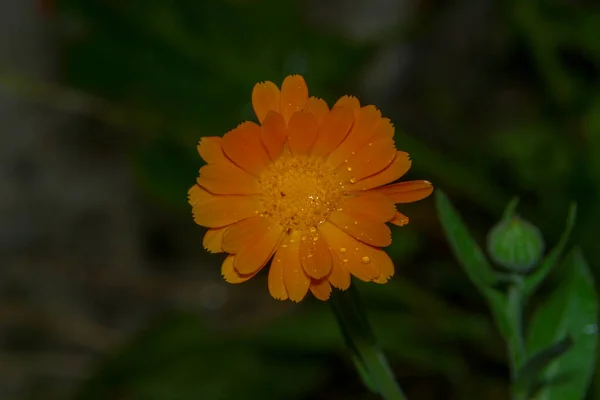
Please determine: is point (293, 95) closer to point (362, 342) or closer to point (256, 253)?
point (256, 253)

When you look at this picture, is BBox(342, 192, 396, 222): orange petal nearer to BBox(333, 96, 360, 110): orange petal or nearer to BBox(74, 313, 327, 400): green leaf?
BBox(333, 96, 360, 110): orange petal

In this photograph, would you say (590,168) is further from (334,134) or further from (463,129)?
(334,134)

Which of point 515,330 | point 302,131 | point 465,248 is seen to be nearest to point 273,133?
point 302,131

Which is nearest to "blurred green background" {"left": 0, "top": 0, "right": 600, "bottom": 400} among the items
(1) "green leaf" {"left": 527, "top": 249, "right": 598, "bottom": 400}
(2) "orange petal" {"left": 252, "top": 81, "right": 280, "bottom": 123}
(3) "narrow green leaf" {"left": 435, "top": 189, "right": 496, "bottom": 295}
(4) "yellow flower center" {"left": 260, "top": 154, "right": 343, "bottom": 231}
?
(1) "green leaf" {"left": 527, "top": 249, "right": 598, "bottom": 400}

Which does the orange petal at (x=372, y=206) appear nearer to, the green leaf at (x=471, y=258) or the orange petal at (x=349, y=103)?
the orange petal at (x=349, y=103)

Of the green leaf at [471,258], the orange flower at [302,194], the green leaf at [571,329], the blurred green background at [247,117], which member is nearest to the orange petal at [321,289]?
the orange flower at [302,194]
